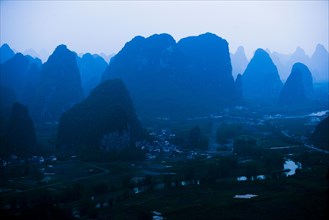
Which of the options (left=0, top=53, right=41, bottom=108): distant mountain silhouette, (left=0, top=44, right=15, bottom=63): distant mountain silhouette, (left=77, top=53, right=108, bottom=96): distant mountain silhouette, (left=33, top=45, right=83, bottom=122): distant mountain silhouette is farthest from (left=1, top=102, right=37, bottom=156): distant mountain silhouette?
(left=0, top=44, right=15, bottom=63): distant mountain silhouette

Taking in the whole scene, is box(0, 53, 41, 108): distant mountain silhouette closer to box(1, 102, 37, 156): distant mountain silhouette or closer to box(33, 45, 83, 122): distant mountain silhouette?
box(33, 45, 83, 122): distant mountain silhouette

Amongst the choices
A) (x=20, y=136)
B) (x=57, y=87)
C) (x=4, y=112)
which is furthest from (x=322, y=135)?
(x=57, y=87)

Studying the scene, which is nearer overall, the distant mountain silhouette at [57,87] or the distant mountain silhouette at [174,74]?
the distant mountain silhouette at [57,87]

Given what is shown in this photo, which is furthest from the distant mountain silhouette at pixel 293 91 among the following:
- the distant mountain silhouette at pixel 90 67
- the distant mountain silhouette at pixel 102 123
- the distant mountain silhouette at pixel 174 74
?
the distant mountain silhouette at pixel 102 123

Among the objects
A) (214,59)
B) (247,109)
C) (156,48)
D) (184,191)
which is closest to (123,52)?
(156,48)

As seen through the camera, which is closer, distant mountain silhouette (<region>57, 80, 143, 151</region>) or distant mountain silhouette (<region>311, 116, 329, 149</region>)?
distant mountain silhouette (<region>57, 80, 143, 151</region>)

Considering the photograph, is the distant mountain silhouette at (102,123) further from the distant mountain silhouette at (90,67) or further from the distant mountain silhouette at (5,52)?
the distant mountain silhouette at (5,52)
